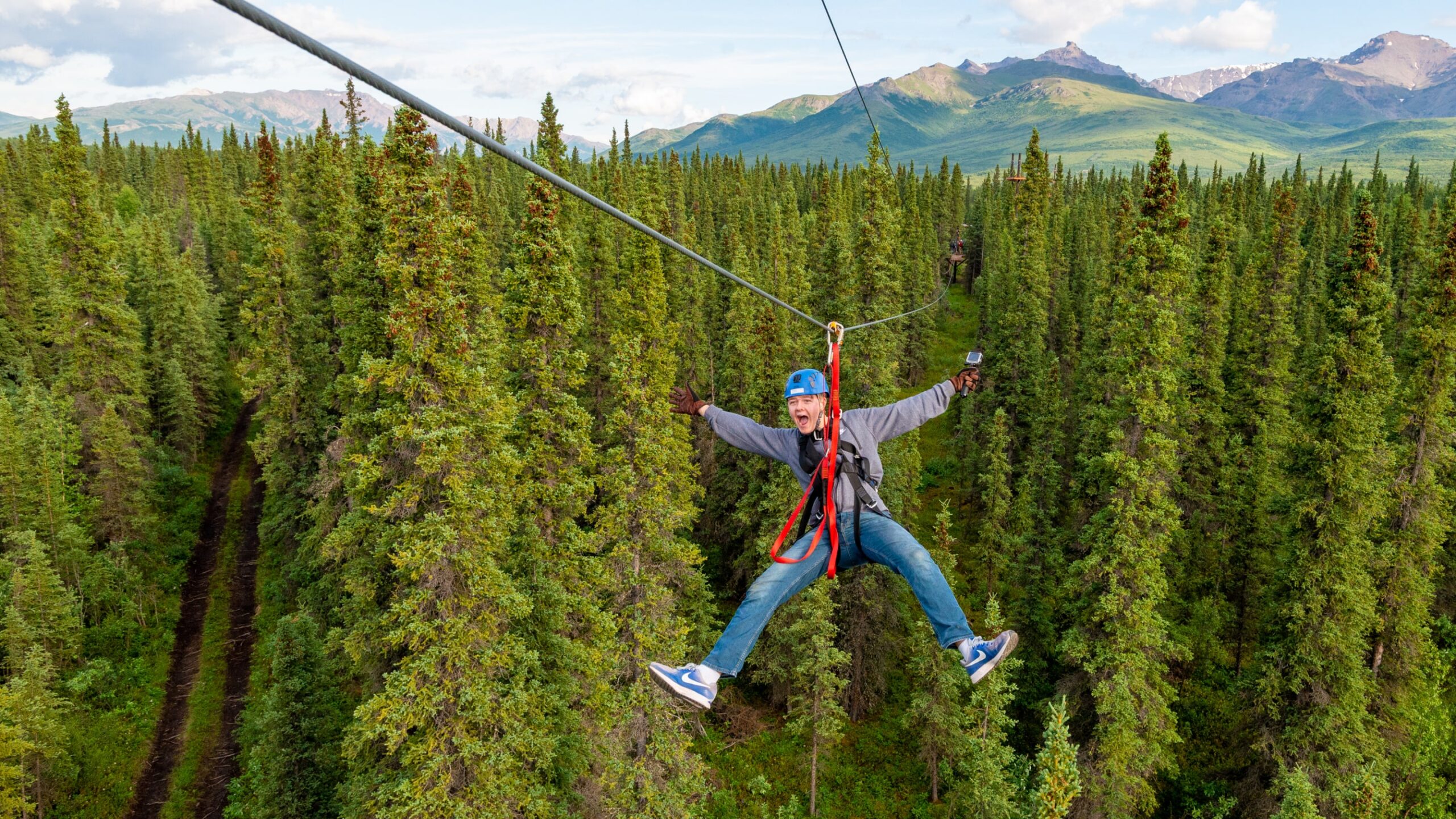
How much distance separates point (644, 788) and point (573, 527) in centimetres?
735

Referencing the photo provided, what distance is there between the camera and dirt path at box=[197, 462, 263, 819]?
92.0 feet

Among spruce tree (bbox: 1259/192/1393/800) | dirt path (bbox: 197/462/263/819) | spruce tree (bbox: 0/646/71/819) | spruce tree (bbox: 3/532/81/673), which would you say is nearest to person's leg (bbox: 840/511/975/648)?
spruce tree (bbox: 1259/192/1393/800)

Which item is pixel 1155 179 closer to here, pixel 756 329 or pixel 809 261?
pixel 756 329

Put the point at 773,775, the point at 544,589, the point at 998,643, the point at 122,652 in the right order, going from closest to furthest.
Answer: the point at 998,643 < the point at 544,589 < the point at 773,775 < the point at 122,652

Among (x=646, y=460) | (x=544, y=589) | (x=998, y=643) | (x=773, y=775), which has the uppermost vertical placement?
(x=998, y=643)

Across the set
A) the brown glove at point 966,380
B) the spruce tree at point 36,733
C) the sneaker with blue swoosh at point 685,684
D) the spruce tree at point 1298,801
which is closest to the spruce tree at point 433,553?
the sneaker with blue swoosh at point 685,684

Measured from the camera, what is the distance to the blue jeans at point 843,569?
21.5 ft

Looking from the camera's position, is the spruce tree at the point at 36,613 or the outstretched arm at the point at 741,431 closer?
the outstretched arm at the point at 741,431

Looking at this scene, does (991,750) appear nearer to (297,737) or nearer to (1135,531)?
(1135,531)

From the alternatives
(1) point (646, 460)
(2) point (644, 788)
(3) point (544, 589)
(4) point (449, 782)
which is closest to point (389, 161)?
(1) point (646, 460)

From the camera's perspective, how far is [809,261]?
61062 mm

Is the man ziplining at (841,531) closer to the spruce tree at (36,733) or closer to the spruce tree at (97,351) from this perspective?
the spruce tree at (36,733)

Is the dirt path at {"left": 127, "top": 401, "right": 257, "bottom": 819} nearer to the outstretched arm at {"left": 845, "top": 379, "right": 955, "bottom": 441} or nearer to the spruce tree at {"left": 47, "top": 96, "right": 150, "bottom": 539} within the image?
the spruce tree at {"left": 47, "top": 96, "right": 150, "bottom": 539}

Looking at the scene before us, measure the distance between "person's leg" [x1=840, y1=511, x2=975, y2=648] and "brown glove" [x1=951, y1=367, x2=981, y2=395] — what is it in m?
1.49
